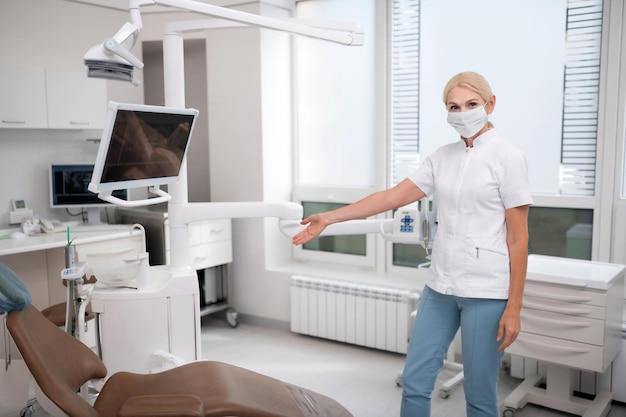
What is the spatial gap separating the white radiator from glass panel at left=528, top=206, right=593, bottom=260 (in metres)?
0.86

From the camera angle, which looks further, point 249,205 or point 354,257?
point 354,257

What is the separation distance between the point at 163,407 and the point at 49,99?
9.73 ft

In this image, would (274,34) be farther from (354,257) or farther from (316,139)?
(354,257)

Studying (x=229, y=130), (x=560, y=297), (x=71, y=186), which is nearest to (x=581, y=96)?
(x=560, y=297)

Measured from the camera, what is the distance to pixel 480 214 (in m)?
2.20

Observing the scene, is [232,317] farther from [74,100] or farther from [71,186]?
[74,100]

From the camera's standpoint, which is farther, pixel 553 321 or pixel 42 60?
pixel 42 60

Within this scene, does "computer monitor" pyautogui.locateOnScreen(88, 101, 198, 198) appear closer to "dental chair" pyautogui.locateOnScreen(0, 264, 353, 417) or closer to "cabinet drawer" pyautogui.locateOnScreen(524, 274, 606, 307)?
"dental chair" pyautogui.locateOnScreen(0, 264, 353, 417)

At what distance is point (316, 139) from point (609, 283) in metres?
2.53

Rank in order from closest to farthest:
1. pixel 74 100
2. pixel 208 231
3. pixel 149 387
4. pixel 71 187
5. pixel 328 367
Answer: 1. pixel 149 387
2. pixel 328 367
3. pixel 74 100
4. pixel 71 187
5. pixel 208 231

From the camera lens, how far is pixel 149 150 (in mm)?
2453

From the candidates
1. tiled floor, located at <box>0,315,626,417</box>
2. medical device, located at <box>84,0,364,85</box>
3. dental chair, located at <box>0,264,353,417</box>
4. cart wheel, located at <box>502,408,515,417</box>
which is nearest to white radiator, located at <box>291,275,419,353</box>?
tiled floor, located at <box>0,315,626,417</box>

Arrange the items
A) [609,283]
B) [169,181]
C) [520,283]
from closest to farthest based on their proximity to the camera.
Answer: [520,283] < [169,181] < [609,283]

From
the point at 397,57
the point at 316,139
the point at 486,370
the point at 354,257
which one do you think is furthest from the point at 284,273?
the point at 486,370
